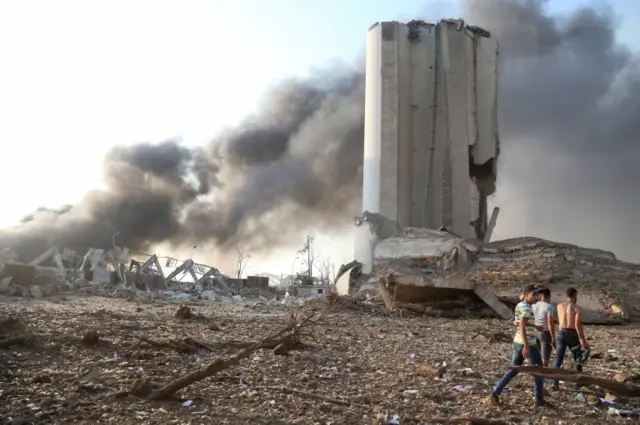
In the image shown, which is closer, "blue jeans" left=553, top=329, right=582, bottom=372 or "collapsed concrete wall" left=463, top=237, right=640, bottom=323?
"blue jeans" left=553, top=329, right=582, bottom=372

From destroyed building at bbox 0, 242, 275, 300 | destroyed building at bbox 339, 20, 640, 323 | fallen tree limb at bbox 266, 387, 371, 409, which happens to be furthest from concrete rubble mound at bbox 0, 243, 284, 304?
fallen tree limb at bbox 266, 387, 371, 409

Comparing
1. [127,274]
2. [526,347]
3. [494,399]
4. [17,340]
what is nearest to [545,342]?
[526,347]

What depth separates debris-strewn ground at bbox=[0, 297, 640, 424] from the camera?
480cm

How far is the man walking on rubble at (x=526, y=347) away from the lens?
5.16 metres

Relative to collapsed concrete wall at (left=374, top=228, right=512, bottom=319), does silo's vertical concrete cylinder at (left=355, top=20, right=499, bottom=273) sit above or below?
above

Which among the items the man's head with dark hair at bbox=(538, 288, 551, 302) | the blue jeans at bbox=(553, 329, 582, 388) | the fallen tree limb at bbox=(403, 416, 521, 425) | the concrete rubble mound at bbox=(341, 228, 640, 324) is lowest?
the fallen tree limb at bbox=(403, 416, 521, 425)

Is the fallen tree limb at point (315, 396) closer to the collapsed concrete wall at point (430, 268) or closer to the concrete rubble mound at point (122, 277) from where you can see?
the collapsed concrete wall at point (430, 268)

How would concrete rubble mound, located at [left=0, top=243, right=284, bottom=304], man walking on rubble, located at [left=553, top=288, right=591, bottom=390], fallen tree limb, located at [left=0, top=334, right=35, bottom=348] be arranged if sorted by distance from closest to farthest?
man walking on rubble, located at [left=553, top=288, right=591, bottom=390] → fallen tree limb, located at [left=0, top=334, right=35, bottom=348] → concrete rubble mound, located at [left=0, top=243, right=284, bottom=304]

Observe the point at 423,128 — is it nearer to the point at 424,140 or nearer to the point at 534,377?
the point at 424,140

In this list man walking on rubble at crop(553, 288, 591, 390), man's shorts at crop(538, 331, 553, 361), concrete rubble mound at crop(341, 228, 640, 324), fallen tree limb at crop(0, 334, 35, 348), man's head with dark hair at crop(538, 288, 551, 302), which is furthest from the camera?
concrete rubble mound at crop(341, 228, 640, 324)

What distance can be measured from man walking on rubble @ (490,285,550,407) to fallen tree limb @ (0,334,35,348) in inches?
208

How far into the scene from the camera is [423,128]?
23797 millimetres

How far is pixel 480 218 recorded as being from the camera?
82.1 feet

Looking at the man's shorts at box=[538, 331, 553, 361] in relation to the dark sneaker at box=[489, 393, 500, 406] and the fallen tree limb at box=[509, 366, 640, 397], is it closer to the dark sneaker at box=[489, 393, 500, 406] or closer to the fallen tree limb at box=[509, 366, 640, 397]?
the fallen tree limb at box=[509, 366, 640, 397]
